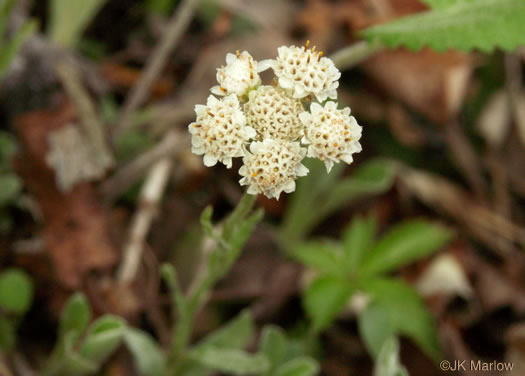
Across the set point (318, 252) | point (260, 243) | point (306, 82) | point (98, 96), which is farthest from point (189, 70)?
point (306, 82)

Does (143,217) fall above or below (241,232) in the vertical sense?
above

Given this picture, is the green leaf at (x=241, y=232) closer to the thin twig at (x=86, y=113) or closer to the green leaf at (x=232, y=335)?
the green leaf at (x=232, y=335)

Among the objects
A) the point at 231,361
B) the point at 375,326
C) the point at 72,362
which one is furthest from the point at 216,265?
the point at 375,326

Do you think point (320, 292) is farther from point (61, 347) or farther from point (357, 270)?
point (61, 347)

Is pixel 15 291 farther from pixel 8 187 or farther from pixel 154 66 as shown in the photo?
pixel 154 66

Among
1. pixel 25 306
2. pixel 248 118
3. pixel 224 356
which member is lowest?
pixel 224 356

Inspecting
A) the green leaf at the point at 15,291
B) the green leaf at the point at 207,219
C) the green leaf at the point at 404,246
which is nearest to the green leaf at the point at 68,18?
the green leaf at the point at 15,291

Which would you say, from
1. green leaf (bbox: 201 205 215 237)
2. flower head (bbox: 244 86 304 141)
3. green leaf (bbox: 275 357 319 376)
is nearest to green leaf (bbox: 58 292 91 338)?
green leaf (bbox: 201 205 215 237)
